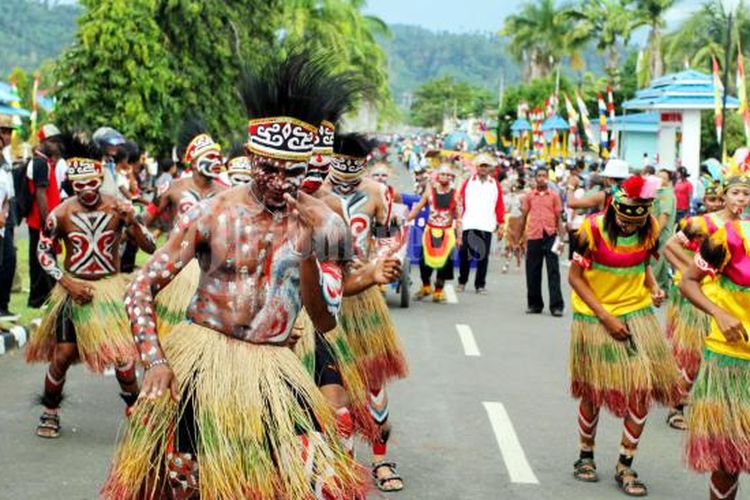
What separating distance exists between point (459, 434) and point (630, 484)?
1622mm

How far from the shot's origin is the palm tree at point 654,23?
63000mm

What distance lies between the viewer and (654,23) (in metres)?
64.7

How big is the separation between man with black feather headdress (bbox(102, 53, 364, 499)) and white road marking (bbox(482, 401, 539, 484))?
9.46 feet

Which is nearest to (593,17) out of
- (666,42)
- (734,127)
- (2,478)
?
(666,42)

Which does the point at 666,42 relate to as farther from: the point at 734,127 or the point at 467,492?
the point at 467,492

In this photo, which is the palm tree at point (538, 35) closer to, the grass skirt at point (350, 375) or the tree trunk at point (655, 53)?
the tree trunk at point (655, 53)

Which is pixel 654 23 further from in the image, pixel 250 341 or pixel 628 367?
pixel 250 341

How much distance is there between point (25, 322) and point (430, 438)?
17.1ft

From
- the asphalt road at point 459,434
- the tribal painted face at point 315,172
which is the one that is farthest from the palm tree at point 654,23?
the tribal painted face at point 315,172

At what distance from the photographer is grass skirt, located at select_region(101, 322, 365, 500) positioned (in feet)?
14.4

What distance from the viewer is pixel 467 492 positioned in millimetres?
6965

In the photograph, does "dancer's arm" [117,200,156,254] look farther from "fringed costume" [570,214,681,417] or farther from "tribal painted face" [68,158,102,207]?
"fringed costume" [570,214,681,417]

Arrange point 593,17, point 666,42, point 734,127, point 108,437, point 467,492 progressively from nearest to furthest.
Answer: point 467,492, point 108,437, point 734,127, point 666,42, point 593,17

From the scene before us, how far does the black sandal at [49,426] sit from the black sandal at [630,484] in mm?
3543
